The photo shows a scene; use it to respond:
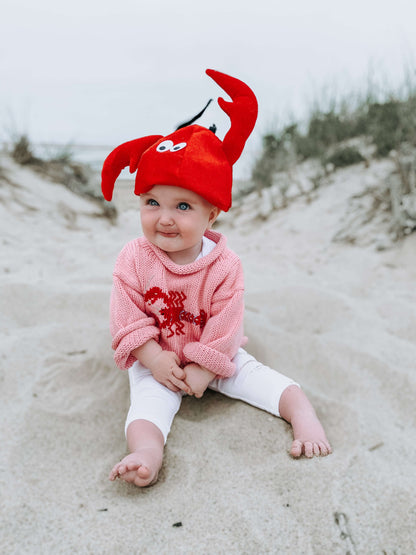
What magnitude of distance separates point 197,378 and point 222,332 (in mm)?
183

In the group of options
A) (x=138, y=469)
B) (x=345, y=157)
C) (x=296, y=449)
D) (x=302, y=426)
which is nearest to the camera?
(x=138, y=469)

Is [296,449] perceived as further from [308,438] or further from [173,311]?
[173,311]

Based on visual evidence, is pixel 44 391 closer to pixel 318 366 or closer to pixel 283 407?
pixel 283 407

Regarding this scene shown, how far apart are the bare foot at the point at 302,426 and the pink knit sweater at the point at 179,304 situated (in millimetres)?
223

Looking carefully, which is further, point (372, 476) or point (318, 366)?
point (318, 366)

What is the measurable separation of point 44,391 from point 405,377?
146 centimetres

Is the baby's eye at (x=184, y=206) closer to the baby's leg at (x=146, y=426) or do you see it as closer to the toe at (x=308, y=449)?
the baby's leg at (x=146, y=426)

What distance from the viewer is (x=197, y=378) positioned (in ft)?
5.59

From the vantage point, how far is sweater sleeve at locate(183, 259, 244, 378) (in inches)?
66.6

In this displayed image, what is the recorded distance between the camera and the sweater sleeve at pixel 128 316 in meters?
1.69

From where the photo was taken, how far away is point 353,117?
6.12 m

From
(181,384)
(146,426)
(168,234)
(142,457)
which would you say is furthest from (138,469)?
(168,234)

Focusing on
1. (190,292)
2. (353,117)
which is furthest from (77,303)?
(353,117)

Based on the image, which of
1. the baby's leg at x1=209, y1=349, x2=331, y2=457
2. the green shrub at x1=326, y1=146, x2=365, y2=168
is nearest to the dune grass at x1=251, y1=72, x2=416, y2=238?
the green shrub at x1=326, y1=146, x2=365, y2=168
